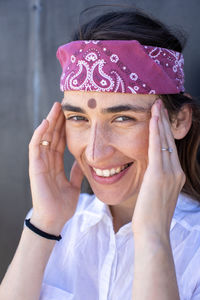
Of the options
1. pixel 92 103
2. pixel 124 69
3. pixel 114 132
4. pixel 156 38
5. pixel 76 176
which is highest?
pixel 156 38

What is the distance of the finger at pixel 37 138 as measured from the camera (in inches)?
84.2

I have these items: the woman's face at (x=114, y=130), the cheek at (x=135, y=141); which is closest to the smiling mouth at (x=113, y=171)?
the woman's face at (x=114, y=130)

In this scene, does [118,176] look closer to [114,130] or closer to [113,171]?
[113,171]

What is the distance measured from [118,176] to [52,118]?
0.49 metres

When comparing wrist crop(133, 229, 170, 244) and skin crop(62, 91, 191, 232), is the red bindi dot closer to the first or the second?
skin crop(62, 91, 191, 232)

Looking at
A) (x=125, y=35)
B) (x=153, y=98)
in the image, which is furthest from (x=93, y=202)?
(x=125, y=35)

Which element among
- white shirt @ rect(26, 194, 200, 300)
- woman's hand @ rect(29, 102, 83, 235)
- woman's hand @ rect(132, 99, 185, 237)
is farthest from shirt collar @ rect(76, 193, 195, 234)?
woman's hand @ rect(132, 99, 185, 237)

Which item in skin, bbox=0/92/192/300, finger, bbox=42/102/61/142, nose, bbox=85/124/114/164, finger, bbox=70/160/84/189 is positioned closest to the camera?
skin, bbox=0/92/192/300

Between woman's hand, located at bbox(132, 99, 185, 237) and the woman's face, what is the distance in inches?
3.2

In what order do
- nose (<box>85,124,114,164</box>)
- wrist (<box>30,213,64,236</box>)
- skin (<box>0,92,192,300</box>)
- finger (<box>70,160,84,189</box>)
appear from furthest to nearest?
finger (<box>70,160,84,189</box>)
wrist (<box>30,213,64,236</box>)
nose (<box>85,124,114,164</box>)
skin (<box>0,92,192,300</box>)

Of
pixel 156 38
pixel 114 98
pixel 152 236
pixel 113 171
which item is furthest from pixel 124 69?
pixel 152 236

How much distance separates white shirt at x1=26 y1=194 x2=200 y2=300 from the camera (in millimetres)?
1907

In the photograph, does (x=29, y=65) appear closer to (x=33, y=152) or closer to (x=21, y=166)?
(x=21, y=166)

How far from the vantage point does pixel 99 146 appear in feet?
6.12
